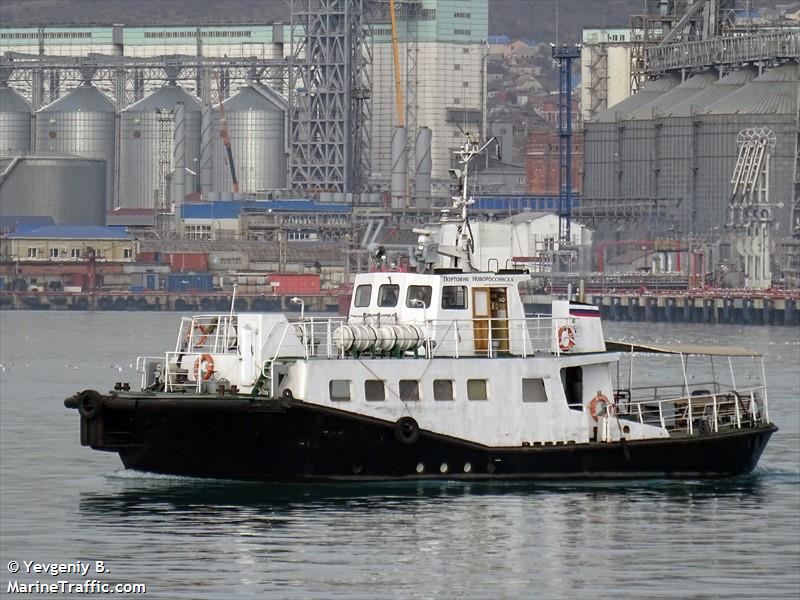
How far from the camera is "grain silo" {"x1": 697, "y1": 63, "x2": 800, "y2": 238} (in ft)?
531

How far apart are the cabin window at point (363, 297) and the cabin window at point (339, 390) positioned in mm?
2773

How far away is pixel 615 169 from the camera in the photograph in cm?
17900

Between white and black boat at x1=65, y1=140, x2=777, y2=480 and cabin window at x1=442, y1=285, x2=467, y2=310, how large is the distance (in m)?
0.03

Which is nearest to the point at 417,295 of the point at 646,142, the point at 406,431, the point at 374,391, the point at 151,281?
the point at 374,391

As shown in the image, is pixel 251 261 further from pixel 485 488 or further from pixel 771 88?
pixel 485 488

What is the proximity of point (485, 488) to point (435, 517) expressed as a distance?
10.3 feet

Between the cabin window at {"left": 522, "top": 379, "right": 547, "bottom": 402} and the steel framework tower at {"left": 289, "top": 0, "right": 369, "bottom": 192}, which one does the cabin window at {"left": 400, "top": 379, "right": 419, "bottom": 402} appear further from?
the steel framework tower at {"left": 289, "top": 0, "right": 369, "bottom": 192}

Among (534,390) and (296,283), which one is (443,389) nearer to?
(534,390)

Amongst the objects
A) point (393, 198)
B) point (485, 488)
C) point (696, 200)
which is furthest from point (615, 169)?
point (485, 488)

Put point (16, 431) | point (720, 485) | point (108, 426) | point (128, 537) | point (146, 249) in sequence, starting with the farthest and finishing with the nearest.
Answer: point (146, 249) → point (16, 431) → point (720, 485) → point (108, 426) → point (128, 537)

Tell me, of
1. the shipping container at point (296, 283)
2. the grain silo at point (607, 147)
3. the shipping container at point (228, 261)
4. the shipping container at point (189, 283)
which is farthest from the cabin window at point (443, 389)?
the shipping container at point (228, 261)

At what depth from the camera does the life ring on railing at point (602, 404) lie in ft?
146

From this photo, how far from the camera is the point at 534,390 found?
4366 centimetres

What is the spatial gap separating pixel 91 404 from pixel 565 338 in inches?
370
